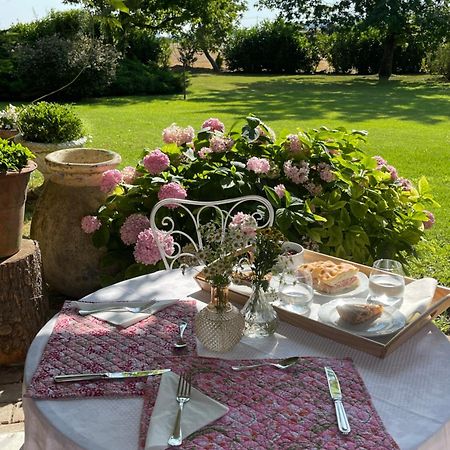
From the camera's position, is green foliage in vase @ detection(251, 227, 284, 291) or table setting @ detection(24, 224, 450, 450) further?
green foliage in vase @ detection(251, 227, 284, 291)

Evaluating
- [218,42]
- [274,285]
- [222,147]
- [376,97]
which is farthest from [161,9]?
[274,285]

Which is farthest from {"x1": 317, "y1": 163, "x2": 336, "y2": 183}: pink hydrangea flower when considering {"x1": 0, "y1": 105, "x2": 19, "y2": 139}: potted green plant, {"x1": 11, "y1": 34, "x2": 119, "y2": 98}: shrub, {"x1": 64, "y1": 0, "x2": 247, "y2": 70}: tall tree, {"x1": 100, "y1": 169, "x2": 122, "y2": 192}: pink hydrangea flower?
{"x1": 64, "y1": 0, "x2": 247, "y2": 70}: tall tree

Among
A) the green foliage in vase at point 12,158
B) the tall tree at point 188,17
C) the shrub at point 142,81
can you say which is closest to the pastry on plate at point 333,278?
the green foliage in vase at point 12,158

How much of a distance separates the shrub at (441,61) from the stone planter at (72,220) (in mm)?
20339

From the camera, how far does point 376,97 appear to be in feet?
53.6

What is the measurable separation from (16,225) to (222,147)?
127 cm

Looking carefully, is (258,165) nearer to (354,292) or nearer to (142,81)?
(354,292)

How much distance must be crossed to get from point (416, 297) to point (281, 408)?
716mm

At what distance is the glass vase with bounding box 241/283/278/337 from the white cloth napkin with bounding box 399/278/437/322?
412mm

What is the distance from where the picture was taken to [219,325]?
5.42ft

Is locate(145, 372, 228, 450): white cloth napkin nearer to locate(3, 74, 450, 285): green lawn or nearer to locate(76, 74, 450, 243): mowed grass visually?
locate(3, 74, 450, 285): green lawn

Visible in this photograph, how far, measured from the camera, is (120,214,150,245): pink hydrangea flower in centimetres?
334

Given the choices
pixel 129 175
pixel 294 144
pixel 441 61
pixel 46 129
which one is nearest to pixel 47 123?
pixel 46 129

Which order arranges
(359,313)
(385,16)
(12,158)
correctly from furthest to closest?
1. (385,16)
2. (12,158)
3. (359,313)
